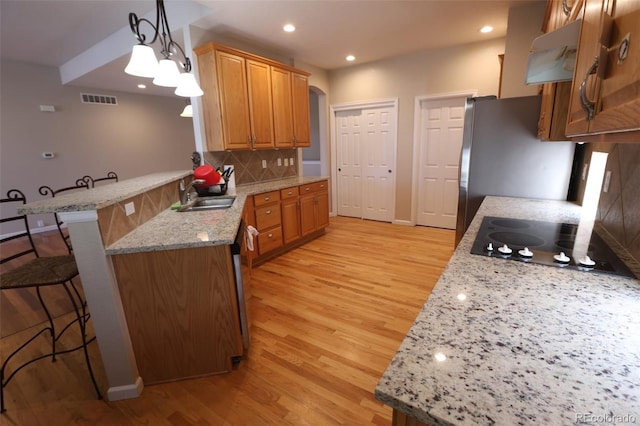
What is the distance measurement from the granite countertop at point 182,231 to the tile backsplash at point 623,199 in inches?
69.6

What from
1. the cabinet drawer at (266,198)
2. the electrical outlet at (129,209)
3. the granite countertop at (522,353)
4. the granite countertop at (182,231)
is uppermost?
the electrical outlet at (129,209)

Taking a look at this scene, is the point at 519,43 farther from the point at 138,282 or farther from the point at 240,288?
the point at 138,282

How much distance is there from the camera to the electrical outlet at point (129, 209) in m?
1.71

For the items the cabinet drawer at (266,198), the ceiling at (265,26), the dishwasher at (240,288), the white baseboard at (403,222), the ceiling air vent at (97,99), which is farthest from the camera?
the ceiling air vent at (97,99)

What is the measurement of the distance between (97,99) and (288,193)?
15.1 feet

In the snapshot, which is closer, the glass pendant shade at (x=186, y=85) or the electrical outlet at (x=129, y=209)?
the electrical outlet at (x=129, y=209)

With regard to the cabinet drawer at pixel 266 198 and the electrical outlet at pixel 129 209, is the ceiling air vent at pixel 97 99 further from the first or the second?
the electrical outlet at pixel 129 209

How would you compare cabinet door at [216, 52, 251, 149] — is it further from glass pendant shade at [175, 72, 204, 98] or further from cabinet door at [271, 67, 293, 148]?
glass pendant shade at [175, 72, 204, 98]

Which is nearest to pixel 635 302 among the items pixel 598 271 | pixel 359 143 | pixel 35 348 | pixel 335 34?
pixel 598 271

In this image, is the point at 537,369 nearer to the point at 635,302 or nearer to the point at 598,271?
the point at 635,302

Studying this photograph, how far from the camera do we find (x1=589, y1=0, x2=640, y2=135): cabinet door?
1.62 ft

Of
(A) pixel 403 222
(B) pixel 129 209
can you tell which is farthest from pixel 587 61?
(A) pixel 403 222

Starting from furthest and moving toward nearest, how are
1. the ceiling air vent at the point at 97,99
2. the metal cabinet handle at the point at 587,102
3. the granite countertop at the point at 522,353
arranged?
1. the ceiling air vent at the point at 97,99
2. the metal cabinet handle at the point at 587,102
3. the granite countertop at the point at 522,353

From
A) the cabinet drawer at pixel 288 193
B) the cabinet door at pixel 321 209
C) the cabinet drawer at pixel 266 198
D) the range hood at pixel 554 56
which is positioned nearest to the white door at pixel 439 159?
the cabinet door at pixel 321 209
